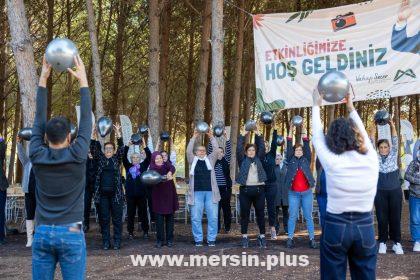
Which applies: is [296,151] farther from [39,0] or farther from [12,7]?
[39,0]

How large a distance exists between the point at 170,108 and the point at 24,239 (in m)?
16.6

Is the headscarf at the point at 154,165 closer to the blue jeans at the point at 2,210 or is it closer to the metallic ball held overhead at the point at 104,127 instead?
the metallic ball held overhead at the point at 104,127

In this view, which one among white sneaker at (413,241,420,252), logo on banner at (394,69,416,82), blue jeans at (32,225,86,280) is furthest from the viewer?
logo on banner at (394,69,416,82)

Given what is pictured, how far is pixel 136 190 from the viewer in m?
10.3

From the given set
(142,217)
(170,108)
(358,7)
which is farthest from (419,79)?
(170,108)

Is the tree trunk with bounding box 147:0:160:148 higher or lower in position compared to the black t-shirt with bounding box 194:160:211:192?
higher

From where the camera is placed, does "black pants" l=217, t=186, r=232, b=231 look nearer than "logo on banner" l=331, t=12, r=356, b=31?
Yes

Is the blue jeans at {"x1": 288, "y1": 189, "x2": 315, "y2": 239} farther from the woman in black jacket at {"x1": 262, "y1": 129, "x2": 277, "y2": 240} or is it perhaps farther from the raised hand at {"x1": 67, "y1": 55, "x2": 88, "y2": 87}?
the raised hand at {"x1": 67, "y1": 55, "x2": 88, "y2": 87}

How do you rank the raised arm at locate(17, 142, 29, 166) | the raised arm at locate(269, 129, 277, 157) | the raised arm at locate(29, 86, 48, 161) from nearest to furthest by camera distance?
1. the raised arm at locate(29, 86, 48, 161)
2. the raised arm at locate(17, 142, 29, 166)
3. the raised arm at locate(269, 129, 277, 157)

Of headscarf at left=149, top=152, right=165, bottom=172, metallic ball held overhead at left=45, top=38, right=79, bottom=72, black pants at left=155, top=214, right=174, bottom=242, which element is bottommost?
black pants at left=155, top=214, right=174, bottom=242

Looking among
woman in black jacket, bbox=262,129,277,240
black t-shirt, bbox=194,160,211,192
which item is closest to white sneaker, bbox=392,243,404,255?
woman in black jacket, bbox=262,129,277,240

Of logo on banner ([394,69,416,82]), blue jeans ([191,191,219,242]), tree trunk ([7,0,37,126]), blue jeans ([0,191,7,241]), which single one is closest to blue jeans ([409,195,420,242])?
logo on banner ([394,69,416,82])

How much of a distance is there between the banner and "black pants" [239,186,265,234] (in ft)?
9.32

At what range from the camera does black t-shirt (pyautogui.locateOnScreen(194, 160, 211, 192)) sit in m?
9.27
